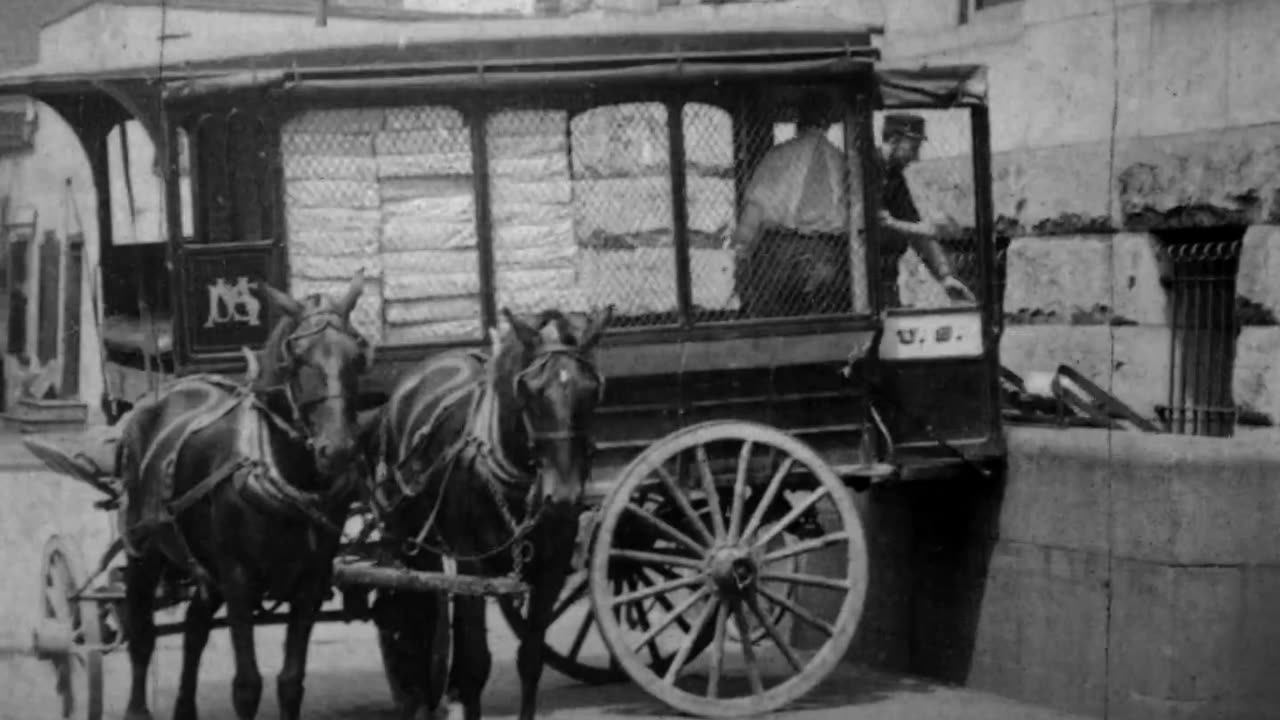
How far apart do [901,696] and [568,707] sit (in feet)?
A: 5.71

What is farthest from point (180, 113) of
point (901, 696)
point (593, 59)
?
point (901, 696)

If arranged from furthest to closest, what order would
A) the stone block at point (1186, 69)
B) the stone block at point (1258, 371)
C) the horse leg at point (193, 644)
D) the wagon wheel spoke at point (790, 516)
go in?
1. the stone block at point (1186, 69)
2. the stone block at point (1258, 371)
3. the wagon wheel spoke at point (790, 516)
4. the horse leg at point (193, 644)

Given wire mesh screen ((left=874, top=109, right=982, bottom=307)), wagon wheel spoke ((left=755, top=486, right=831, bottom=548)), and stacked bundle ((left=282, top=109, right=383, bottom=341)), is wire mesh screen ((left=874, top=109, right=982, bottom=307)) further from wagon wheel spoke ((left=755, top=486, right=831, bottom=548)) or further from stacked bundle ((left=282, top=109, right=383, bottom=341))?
stacked bundle ((left=282, top=109, right=383, bottom=341))

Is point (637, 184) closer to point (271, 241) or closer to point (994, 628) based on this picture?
point (271, 241)

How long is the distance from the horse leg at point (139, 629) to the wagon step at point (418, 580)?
0.88 metres

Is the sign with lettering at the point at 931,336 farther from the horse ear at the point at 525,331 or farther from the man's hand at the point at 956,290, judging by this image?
the horse ear at the point at 525,331

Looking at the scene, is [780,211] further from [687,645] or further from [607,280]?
[687,645]

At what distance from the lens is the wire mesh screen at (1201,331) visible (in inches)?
595

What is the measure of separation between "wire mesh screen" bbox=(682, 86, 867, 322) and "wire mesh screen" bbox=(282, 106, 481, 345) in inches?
48.2

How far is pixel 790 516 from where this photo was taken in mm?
11891

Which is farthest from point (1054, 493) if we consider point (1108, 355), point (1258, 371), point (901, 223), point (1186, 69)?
point (1186, 69)

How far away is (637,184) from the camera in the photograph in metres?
12.2

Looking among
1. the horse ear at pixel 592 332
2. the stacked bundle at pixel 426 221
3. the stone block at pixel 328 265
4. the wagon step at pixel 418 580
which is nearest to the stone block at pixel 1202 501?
the horse ear at pixel 592 332

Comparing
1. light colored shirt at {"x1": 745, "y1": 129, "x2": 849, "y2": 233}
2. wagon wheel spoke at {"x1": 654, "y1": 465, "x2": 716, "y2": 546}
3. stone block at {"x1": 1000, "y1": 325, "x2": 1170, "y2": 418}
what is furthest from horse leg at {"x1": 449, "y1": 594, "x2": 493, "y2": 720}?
stone block at {"x1": 1000, "y1": 325, "x2": 1170, "y2": 418}
